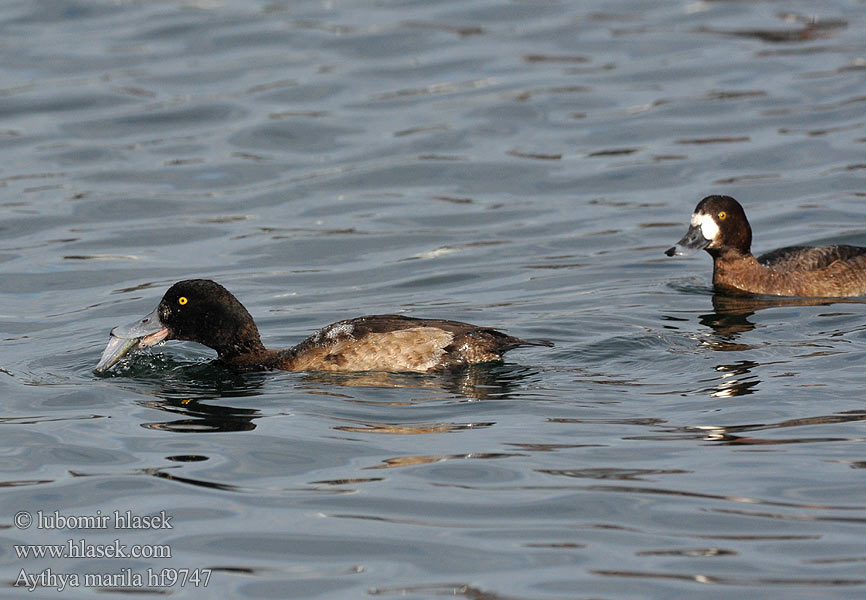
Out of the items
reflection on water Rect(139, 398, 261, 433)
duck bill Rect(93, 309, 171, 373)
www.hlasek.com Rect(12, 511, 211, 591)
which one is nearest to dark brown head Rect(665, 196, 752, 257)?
duck bill Rect(93, 309, 171, 373)

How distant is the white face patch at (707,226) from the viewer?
1324cm

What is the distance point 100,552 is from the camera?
6.89 metres

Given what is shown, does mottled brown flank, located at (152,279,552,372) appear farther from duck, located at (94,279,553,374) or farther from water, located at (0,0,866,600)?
water, located at (0,0,866,600)

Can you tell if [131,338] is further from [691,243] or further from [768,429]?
[691,243]

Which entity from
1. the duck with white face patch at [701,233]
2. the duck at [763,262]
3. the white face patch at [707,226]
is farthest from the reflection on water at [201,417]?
the white face patch at [707,226]

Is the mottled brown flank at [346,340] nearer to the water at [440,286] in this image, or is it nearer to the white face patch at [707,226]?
the water at [440,286]

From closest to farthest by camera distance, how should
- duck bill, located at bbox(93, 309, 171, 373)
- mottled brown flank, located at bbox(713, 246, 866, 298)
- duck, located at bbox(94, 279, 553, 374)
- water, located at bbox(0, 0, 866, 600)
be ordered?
water, located at bbox(0, 0, 866, 600) → duck, located at bbox(94, 279, 553, 374) → duck bill, located at bbox(93, 309, 171, 373) → mottled brown flank, located at bbox(713, 246, 866, 298)

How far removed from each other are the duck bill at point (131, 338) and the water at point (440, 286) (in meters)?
0.17

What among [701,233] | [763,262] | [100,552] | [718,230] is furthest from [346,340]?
[763,262]

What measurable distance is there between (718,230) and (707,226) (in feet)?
0.36

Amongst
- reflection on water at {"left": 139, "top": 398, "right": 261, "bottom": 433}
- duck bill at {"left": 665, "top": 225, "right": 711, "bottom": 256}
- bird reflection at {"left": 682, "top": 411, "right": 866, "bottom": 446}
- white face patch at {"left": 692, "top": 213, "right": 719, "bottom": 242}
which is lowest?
reflection on water at {"left": 139, "top": 398, "right": 261, "bottom": 433}

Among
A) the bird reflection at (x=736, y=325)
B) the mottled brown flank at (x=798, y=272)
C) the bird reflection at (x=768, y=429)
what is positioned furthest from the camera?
the mottled brown flank at (x=798, y=272)

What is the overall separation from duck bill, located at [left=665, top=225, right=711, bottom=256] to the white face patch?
0.03m

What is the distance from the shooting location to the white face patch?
43.4 feet
